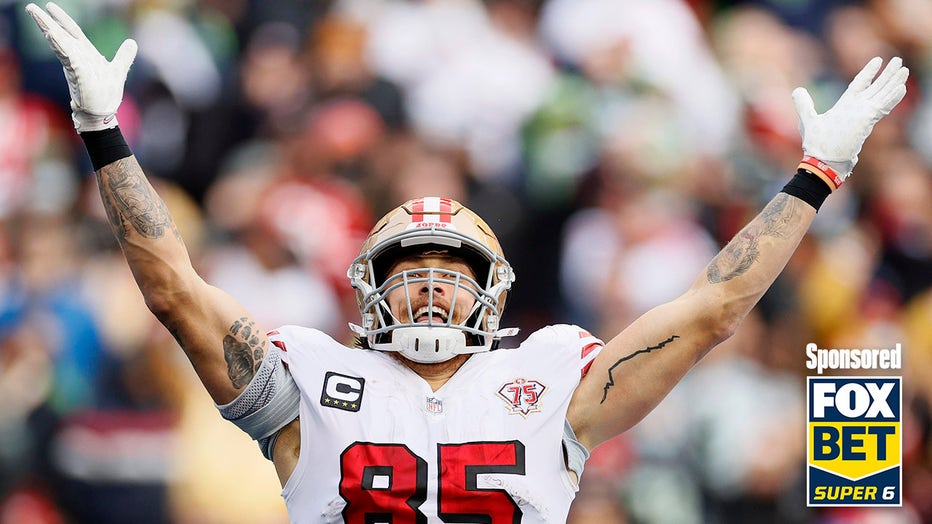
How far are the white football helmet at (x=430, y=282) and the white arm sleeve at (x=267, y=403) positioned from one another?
27 cm

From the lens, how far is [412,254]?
3.49 meters

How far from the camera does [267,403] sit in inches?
125

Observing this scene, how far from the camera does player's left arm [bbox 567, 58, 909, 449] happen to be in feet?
10.6

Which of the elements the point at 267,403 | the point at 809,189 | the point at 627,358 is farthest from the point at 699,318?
the point at 267,403

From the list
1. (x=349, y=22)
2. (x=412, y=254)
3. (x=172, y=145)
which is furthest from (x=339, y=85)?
(x=412, y=254)

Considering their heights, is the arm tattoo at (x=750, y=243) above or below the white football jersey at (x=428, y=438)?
above

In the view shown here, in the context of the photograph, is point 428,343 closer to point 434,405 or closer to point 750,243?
point 434,405

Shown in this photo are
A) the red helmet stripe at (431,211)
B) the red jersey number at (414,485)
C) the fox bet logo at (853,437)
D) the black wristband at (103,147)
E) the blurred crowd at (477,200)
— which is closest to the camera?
the red jersey number at (414,485)

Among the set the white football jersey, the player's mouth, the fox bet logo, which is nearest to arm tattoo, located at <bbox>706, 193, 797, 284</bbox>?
the white football jersey

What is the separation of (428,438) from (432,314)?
0.35 meters

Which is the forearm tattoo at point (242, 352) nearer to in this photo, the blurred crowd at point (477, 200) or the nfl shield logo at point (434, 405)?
the nfl shield logo at point (434, 405)

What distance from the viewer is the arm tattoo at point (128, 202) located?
3.16 meters

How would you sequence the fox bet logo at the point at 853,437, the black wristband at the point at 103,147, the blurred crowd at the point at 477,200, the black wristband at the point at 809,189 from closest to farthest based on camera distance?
the black wristband at the point at 103,147 → the black wristband at the point at 809,189 → the fox bet logo at the point at 853,437 → the blurred crowd at the point at 477,200
